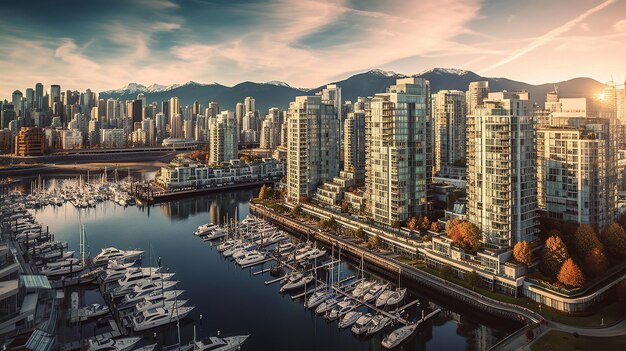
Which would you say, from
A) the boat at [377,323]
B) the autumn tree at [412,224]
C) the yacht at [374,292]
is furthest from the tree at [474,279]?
the autumn tree at [412,224]

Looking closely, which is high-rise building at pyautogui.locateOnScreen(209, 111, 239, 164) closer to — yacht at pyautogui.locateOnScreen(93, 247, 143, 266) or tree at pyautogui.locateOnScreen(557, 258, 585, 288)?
yacht at pyautogui.locateOnScreen(93, 247, 143, 266)

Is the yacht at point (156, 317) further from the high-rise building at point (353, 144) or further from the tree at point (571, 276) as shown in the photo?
the high-rise building at point (353, 144)

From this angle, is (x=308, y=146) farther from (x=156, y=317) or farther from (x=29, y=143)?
(x=29, y=143)

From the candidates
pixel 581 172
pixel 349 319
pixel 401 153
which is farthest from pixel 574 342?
pixel 401 153

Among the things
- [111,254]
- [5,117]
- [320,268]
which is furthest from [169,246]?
[5,117]

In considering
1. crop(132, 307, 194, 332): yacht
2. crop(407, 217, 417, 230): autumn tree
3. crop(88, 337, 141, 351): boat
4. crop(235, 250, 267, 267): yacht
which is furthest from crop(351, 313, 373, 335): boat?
crop(235, 250, 267, 267): yacht
